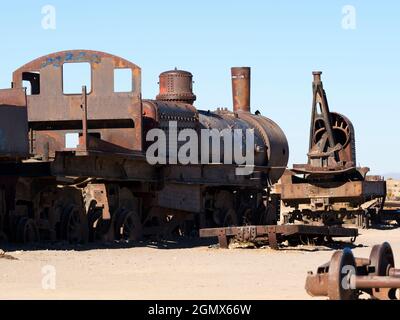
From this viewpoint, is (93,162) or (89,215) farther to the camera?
(89,215)

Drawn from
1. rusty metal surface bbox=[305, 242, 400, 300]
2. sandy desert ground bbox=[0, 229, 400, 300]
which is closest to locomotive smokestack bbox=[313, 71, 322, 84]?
sandy desert ground bbox=[0, 229, 400, 300]

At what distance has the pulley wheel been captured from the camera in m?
10.2

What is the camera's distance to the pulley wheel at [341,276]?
33.4 feet

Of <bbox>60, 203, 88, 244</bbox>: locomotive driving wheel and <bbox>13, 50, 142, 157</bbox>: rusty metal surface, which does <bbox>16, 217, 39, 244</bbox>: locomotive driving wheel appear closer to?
<bbox>60, 203, 88, 244</bbox>: locomotive driving wheel

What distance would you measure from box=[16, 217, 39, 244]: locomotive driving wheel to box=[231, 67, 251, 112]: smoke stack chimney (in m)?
12.0

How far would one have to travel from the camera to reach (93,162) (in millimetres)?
22719

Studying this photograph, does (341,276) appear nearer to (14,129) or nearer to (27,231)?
(14,129)

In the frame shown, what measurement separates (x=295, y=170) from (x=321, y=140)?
49.8 inches

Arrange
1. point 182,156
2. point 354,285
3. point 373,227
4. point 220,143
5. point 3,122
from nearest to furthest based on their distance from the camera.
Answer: point 354,285
point 3,122
point 182,156
point 220,143
point 373,227

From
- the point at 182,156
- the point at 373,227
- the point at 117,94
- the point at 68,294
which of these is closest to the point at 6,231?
the point at 117,94

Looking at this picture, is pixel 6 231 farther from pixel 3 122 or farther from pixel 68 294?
pixel 68 294

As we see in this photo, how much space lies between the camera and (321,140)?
109 feet

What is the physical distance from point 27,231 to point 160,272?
6067 mm

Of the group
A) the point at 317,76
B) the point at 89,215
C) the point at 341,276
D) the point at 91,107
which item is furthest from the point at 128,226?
the point at 341,276
